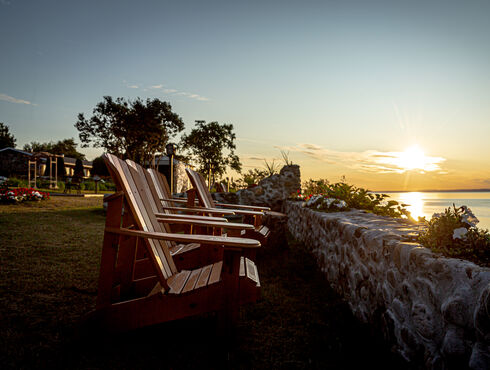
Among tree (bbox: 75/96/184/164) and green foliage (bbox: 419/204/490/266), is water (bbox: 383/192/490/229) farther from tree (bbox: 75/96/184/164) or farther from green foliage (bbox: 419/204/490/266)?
tree (bbox: 75/96/184/164)

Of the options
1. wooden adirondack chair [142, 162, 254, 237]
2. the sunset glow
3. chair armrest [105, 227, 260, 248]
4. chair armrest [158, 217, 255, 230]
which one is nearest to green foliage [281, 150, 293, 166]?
the sunset glow

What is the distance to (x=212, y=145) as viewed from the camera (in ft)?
90.2

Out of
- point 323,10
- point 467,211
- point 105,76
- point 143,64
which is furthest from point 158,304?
point 105,76

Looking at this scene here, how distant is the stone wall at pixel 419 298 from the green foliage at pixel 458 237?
0.24 ft

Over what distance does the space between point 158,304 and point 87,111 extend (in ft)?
76.7

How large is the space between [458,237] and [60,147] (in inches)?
2508

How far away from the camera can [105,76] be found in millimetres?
11336

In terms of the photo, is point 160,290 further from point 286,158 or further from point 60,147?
point 60,147

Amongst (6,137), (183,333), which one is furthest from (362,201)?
(6,137)

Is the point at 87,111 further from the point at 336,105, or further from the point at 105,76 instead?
the point at 336,105

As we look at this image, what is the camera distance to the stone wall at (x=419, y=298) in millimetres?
963

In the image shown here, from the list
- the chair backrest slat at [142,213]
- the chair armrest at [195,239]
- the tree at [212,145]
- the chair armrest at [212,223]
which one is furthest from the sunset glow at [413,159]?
the tree at [212,145]

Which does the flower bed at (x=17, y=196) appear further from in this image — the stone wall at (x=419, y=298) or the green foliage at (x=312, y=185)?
the stone wall at (x=419, y=298)

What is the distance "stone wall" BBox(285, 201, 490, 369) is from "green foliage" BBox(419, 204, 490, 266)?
0.24ft
